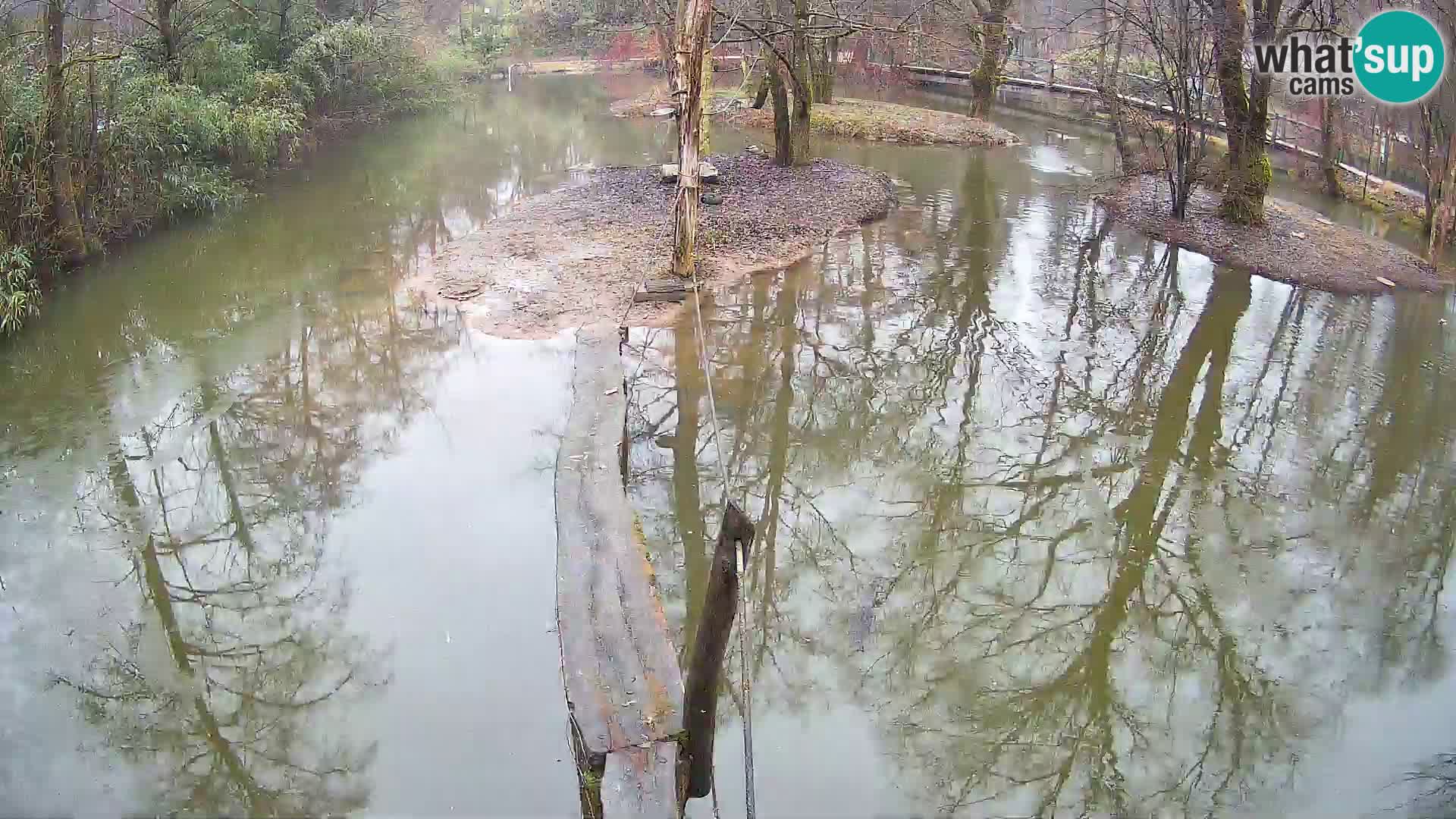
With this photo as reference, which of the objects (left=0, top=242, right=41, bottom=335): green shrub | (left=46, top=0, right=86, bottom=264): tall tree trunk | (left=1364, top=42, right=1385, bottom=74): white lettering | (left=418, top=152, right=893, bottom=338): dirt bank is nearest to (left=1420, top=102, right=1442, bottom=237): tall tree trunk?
(left=1364, top=42, right=1385, bottom=74): white lettering

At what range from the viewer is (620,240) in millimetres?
11602

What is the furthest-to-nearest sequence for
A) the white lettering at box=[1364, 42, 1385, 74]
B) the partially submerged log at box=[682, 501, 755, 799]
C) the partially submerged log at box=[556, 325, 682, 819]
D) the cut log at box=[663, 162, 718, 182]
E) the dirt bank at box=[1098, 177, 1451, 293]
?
1. the cut log at box=[663, 162, 718, 182]
2. the white lettering at box=[1364, 42, 1385, 74]
3. the dirt bank at box=[1098, 177, 1451, 293]
4. the partially submerged log at box=[556, 325, 682, 819]
5. the partially submerged log at box=[682, 501, 755, 799]

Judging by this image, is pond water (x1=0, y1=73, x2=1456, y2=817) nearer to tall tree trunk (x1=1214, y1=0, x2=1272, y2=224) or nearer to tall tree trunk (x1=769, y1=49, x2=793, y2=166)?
tall tree trunk (x1=1214, y1=0, x2=1272, y2=224)

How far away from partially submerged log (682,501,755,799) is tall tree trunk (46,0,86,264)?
937 cm

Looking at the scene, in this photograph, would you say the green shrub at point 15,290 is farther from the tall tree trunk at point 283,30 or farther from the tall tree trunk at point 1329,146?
the tall tree trunk at point 1329,146

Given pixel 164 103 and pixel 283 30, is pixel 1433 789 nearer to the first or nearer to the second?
pixel 164 103

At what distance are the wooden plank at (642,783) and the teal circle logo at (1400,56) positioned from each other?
38.8 feet

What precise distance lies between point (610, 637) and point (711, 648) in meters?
1.05

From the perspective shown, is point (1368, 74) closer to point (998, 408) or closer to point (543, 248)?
point (998, 408)

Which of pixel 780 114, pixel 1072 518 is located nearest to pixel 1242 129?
pixel 780 114

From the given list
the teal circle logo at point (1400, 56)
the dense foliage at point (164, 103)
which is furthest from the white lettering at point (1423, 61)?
the dense foliage at point (164, 103)

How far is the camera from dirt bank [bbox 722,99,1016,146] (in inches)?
738

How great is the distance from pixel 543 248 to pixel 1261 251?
27.0ft

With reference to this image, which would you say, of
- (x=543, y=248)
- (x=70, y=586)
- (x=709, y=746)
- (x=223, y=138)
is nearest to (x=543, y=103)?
(x=223, y=138)
